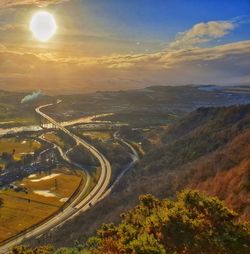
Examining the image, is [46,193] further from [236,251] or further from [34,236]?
[236,251]

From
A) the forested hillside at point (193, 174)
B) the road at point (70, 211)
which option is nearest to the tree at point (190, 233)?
the forested hillside at point (193, 174)

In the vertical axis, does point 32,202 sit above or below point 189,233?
below

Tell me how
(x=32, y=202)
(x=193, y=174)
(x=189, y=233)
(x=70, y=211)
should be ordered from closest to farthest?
1. (x=189, y=233)
2. (x=193, y=174)
3. (x=70, y=211)
4. (x=32, y=202)

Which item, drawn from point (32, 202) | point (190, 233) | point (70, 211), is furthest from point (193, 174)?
point (190, 233)

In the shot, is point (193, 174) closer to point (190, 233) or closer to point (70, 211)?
point (70, 211)

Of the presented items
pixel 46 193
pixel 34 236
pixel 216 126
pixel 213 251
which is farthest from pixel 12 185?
pixel 213 251

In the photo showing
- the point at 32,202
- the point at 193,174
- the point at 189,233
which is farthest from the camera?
the point at 32,202

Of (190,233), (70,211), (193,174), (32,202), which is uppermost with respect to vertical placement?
Result: (190,233)

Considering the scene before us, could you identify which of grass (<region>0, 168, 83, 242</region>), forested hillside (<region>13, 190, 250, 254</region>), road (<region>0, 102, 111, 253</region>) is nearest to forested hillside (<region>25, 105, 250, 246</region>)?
road (<region>0, 102, 111, 253</region>)

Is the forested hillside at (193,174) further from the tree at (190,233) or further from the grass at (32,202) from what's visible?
the grass at (32,202)
